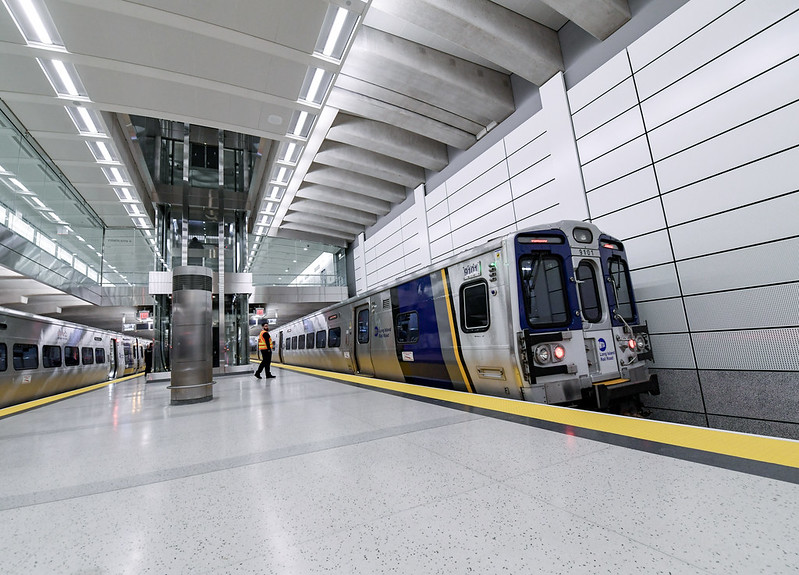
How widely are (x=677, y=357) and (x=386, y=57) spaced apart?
8.26 m

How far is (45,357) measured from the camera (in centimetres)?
1007

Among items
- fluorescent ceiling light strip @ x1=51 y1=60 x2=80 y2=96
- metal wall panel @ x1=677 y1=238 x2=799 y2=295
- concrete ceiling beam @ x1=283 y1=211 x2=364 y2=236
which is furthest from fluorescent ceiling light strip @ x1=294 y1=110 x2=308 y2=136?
concrete ceiling beam @ x1=283 y1=211 x2=364 y2=236

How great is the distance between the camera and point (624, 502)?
1.75m

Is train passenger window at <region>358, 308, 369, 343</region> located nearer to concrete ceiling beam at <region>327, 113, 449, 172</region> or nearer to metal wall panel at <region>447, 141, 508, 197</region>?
metal wall panel at <region>447, 141, 508, 197</region>

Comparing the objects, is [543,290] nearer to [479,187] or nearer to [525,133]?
[525,133]

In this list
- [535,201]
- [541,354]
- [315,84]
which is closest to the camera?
[541,354]

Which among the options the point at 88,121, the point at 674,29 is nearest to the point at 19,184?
the point at 88,121

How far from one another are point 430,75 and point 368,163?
4328 millimetres

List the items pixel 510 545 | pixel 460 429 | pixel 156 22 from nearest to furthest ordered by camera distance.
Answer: pixel 510 545 < pixel 460 429 < pixel 156 22

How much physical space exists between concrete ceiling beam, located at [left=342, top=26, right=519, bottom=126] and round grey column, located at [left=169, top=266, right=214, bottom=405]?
5869 millimetres

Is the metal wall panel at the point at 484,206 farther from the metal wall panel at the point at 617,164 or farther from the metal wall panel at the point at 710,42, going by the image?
the metal wall panel at the point at 710,42

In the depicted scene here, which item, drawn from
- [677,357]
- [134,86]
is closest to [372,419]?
[677,357]

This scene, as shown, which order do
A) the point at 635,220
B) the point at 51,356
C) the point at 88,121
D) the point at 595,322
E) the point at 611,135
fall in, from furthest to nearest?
the point at 51,356
the point at 88,121
the point at 611,135
the point at 635,220
the point at 595,322

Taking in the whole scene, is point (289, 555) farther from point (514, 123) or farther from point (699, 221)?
point (514, 123)
